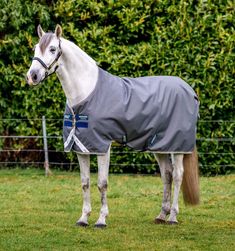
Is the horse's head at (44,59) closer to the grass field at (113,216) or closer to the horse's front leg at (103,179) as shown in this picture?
the horse's front leg at (103,179)

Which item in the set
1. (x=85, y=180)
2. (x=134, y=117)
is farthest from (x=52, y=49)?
(x=85, y=180)

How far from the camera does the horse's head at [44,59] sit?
7457mm

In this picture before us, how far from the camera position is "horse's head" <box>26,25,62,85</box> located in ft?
24.5

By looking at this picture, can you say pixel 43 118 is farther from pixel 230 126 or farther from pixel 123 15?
pixel 230 126

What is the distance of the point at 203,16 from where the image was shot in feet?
38.9

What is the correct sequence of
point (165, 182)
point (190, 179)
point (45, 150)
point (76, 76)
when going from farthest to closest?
point (45, 150) < point (165, 182) < point (190, 179) < point (76, 76)

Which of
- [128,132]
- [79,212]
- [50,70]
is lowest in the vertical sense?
[79,212]

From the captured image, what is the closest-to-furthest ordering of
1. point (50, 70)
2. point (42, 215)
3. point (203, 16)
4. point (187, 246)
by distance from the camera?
point (187, 246) → point (50, 70) → point (42, 215) → point (203, 16)

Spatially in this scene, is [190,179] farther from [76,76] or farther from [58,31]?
[58,31]

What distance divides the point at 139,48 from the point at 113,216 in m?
4.05

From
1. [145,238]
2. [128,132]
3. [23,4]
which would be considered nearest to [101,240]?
[145,238]

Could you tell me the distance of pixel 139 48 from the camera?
12.0 metres

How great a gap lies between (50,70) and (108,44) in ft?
14.9

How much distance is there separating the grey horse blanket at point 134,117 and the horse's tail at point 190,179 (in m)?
0.15
